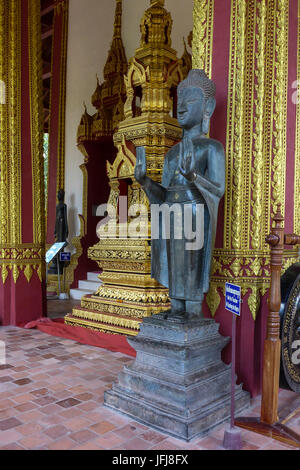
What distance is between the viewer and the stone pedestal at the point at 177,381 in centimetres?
249

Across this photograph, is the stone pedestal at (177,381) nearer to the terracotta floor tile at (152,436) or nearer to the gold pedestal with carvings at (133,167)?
the terracotta floor tile at (152,436)

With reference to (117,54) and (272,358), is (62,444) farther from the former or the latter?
(117,54)

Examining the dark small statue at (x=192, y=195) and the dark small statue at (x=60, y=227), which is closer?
the dark small statue at (x=192, y=195)

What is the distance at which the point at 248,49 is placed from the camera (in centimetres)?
310

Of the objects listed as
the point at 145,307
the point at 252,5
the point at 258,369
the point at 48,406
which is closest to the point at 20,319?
the point at 145,307

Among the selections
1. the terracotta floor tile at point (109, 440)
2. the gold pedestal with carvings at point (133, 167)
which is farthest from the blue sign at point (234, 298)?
the gold pedestal with carvings at point (133, 167)

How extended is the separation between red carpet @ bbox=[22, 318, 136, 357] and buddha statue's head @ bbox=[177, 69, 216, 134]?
2.38 meters

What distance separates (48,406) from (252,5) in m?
3.25

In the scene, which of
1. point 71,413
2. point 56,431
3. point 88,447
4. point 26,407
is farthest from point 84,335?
point 88,447

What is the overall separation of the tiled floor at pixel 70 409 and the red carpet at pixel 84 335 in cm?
16

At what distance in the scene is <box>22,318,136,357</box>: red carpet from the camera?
171 inches

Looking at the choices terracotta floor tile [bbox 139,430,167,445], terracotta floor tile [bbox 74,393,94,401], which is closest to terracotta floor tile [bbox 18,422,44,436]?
terracotta floor tile [bbox 74,393,94,401]
